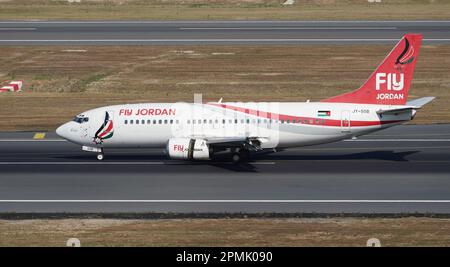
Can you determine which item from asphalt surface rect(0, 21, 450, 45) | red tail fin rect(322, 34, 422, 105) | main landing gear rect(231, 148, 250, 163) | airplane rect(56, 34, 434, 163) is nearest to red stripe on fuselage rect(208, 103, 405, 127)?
airplane rect(56, 34, 434, 163)

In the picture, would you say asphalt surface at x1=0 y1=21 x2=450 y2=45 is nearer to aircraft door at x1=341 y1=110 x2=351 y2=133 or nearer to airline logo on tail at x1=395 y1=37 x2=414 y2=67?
airline logo on tail at x1=395 y1=37 x2=414 y2=67

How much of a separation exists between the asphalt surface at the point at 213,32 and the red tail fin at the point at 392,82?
3592cm

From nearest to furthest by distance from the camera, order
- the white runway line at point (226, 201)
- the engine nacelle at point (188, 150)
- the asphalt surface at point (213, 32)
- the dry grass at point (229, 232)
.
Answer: the dry grass at point (229, 232)
the white runway line at point (226, 201)
the engine nacelle at point (188, 150)
the asphalt surface at point (213, 32)

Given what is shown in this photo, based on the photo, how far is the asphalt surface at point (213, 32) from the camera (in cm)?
8656

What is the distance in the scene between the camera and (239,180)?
147 feet

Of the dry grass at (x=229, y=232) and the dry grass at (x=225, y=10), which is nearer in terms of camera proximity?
the dry grass at (x=229, y=232)

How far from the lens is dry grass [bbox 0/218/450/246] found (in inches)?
1291

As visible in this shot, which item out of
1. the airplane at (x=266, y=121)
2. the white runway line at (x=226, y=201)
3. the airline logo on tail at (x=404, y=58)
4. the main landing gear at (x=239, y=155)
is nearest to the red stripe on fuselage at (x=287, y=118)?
the airplane at (x=266, y=121)

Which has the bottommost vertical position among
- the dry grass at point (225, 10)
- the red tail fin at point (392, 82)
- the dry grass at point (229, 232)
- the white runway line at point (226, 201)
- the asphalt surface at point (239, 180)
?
the dry grass at point (229, 232)

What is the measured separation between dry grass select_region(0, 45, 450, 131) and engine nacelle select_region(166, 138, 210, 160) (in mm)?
16917

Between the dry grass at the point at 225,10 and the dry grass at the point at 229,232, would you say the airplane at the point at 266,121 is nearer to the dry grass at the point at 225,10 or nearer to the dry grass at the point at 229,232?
the dry grass at the point at 229,232

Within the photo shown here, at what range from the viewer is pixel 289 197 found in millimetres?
40875

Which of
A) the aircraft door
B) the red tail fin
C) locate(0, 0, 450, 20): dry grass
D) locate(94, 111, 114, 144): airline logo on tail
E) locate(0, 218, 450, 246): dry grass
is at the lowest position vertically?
locate(0, 218, 450, 246): dry grass

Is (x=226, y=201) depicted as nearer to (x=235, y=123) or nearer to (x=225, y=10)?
(x=235, y=123)
